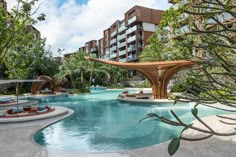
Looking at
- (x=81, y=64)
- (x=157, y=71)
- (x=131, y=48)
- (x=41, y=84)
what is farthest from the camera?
(x=131, y=48)

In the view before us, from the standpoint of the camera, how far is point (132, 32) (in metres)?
53.8

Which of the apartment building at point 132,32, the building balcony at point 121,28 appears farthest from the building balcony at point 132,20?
the building balcony at point 121,28

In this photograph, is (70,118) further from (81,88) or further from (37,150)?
(81,88)

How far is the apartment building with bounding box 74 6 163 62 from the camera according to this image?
51.6 m

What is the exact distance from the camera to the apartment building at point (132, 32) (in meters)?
51.6

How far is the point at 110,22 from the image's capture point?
67062mm

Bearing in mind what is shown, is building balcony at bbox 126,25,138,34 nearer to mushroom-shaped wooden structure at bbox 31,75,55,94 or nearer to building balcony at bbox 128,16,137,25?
building balcony at bbox 128,16,137,25

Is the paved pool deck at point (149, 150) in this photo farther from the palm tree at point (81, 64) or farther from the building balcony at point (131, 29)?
the building balcony at point (131, 29)

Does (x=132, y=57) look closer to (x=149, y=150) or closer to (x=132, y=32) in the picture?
(x=132, y=32)

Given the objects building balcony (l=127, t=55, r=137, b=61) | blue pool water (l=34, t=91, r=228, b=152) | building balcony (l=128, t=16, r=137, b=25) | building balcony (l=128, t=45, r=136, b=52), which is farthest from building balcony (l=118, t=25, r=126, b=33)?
blue pool water (l=34, t=91, r=228, b=152)

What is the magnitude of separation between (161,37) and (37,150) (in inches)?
1175

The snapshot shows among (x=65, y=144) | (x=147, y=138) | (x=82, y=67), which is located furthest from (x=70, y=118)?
(x=82, y=67)

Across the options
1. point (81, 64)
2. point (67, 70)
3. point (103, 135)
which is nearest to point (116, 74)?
point (81, 64)

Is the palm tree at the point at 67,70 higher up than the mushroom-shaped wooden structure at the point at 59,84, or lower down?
higher up
